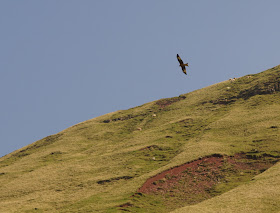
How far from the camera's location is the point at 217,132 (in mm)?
91250

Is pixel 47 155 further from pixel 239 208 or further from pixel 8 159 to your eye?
pixel 239 208

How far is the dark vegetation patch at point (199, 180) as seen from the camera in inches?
2320

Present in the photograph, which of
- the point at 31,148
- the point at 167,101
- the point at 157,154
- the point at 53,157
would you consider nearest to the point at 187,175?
the point at 157,154

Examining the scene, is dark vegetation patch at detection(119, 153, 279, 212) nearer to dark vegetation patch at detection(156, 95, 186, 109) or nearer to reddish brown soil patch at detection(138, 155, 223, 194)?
reddish brown soil patch at detection(138, 155, 223, 194)

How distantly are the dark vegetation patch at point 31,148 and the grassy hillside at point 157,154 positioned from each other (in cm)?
52

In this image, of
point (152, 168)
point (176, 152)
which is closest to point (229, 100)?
point (176, 152)

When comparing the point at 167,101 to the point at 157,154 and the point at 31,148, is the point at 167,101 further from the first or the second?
the point at 157,154

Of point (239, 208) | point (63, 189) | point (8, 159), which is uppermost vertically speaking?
point (8, 159)

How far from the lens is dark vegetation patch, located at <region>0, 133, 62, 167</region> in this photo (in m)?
130

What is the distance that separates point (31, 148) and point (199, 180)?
89461 millimetres

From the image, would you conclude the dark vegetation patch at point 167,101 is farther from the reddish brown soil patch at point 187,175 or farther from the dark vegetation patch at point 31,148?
the reddish brown soil patch at point 187,175

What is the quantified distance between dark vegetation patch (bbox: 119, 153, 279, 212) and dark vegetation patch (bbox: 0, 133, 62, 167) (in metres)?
74.0

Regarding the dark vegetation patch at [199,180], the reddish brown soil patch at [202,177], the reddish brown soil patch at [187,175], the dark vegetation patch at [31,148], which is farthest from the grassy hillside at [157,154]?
the reddish brown soil patch at [187,175]

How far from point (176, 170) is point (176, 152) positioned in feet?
52.1
